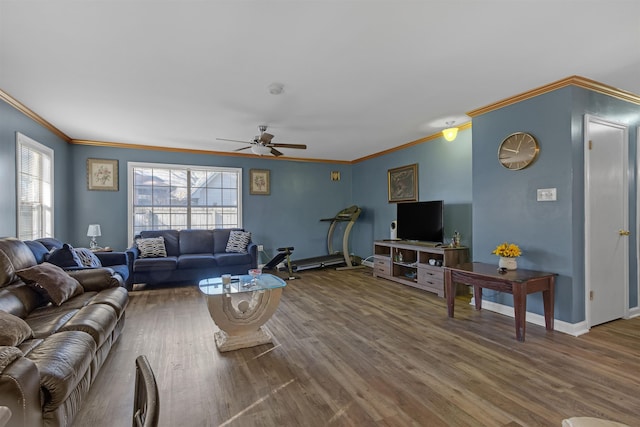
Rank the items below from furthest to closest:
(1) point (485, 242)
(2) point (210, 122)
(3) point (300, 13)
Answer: (2) point (210, 122), (1) point (485, 242), (3) point (300, 13)

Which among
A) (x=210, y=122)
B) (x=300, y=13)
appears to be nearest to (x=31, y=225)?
(x=210, y=122)

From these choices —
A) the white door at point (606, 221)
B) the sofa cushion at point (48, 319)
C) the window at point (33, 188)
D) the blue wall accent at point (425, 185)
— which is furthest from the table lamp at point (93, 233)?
the white door at point (606, 221)

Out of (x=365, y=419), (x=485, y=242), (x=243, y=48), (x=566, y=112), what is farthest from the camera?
(x=485, y=242)

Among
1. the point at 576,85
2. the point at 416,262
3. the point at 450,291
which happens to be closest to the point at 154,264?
the point at 416,262

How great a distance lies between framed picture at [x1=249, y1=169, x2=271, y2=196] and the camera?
6.57m

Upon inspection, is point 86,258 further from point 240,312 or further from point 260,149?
point 260,149

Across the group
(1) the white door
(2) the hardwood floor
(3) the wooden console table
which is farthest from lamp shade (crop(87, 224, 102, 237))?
(1) the white door

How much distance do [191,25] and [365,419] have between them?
2776mm

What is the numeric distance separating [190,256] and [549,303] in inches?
197

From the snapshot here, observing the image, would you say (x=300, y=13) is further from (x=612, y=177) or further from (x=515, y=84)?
(x=612, y=177)

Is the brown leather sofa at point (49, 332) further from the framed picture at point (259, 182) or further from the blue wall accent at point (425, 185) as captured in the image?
the blue wall accent at point (425, 185)

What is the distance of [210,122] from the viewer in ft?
14.1

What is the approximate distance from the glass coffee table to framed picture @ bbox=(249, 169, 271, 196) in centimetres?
380

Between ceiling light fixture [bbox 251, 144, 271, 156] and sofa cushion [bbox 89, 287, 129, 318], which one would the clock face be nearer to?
ceiling light fixture [bbox 251, 144, 271, 156]
